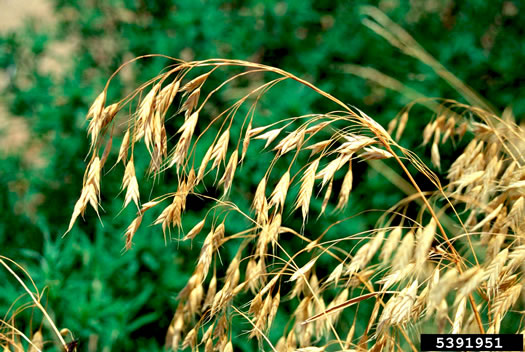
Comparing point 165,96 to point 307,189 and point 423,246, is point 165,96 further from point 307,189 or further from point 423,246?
point 423,246

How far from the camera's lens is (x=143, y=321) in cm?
141

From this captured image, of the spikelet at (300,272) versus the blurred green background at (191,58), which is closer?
the spikelet at (300,272)

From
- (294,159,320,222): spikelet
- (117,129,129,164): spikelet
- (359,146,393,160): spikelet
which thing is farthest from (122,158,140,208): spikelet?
(359,146,393,160): spikelet

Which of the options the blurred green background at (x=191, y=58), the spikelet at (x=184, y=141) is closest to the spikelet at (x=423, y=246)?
the spikelet at (x=184, y=141)

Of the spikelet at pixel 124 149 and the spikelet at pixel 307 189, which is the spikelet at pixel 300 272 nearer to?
the spikelet at pixel 307 189

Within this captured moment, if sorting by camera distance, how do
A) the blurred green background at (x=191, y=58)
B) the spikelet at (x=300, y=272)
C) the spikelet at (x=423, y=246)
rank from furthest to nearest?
the blurred green background at (x=191, y=58), the spikelet at (x=300, y=272), the spikelet at (x=423, y=246)

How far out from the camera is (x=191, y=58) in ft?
6.66

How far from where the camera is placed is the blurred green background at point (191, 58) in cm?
186

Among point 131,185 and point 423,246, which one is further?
point 131,185

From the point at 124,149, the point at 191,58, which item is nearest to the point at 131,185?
the point at 124,149

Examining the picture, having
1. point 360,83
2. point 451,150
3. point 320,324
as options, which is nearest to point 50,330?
point 320,324

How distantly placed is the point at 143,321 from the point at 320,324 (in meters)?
0.58

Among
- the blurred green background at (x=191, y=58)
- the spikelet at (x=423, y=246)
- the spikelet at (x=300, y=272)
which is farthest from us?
the blurred green background at (x=191, y=58)

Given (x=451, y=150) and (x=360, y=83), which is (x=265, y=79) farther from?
(x=451, y=150)
